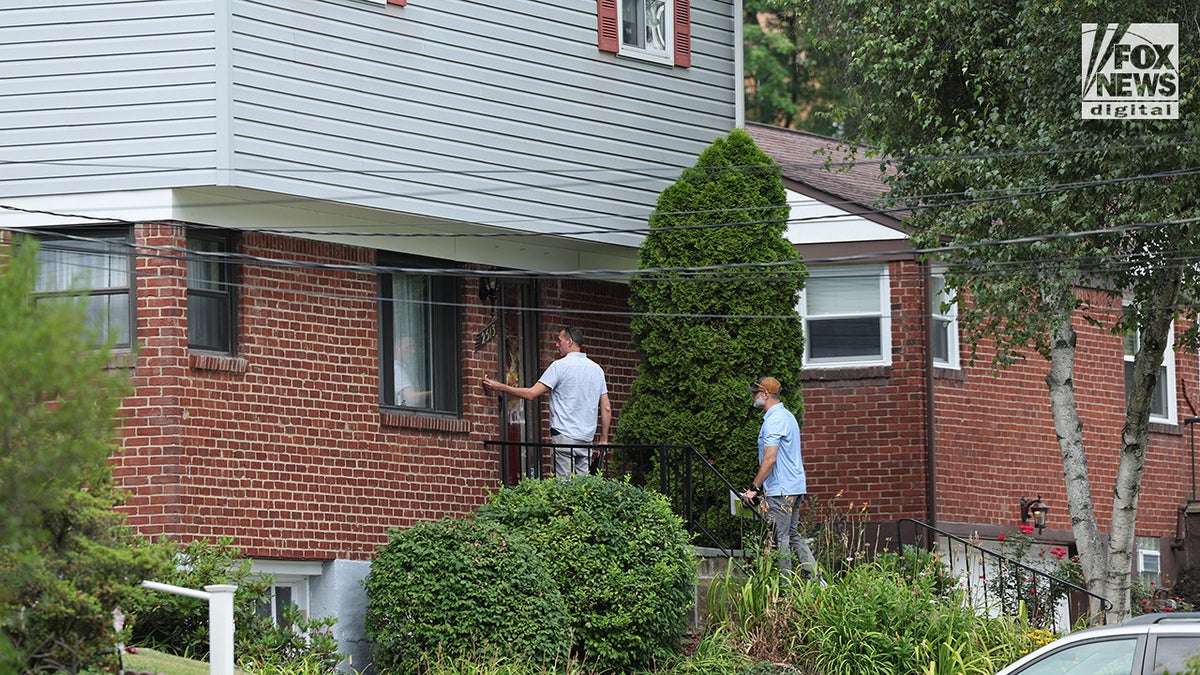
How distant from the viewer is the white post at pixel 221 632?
12031 mm

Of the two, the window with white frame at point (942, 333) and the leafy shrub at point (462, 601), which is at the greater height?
the window with white frame at point (942, 333)

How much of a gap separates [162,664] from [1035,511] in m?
11.1

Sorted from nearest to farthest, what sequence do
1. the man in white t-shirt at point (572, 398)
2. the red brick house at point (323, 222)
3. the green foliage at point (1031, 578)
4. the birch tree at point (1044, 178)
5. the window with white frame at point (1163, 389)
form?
1. the red brick house at point (323, 222)
2. the birch tree at point (1044, 178)
3. the man in white t-shirt at point (572, 398)
4. the green foliage at point (1031, 578)
5. the window with white frame at point (1163, 389)

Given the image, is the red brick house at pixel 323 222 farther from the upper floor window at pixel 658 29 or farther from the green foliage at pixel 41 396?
the green foliage at pixel 41 396

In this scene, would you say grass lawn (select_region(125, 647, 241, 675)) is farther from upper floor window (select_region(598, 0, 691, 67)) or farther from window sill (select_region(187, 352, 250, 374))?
upper floor window (select_region(598, 0, 691, 67))

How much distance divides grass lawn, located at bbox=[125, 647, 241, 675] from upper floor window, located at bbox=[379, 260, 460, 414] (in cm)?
419

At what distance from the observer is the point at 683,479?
17.5 meters

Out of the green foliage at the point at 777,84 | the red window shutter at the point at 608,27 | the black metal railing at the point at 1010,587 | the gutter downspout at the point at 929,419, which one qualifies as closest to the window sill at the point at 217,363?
the red window shutter at the point at 608,27

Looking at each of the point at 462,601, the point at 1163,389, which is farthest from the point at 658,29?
the point at 1163,389

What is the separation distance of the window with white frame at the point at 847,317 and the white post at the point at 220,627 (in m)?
9.46

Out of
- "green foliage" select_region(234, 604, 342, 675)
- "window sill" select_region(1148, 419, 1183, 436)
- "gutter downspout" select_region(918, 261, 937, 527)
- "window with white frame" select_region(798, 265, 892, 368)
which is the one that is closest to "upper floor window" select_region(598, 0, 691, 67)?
"window with white frame" select_region(798, 265, 892, 368)

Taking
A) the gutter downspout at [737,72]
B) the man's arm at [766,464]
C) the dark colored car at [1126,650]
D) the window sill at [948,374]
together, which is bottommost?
the dark colored car at [1126,650]

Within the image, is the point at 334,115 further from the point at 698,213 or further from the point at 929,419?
the point at 929,419

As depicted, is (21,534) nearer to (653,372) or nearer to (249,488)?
(249,488)
